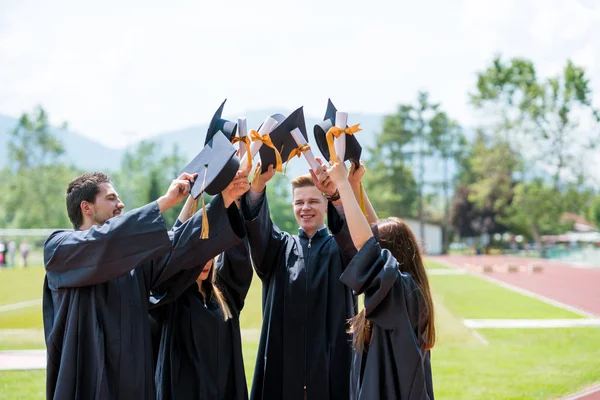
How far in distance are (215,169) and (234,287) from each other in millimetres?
1140

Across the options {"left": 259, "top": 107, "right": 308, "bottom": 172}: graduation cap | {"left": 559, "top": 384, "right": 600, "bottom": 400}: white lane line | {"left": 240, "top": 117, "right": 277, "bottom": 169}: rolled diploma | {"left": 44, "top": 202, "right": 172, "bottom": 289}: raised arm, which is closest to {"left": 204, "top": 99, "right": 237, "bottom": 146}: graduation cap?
{"left": 240, "top": 117, "right": 277, "bottom": 169}: rolled diploma

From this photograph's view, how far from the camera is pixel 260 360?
14.1 ft

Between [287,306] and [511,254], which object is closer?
[287,306]

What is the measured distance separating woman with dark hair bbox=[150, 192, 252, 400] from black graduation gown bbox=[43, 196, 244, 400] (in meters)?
0.43

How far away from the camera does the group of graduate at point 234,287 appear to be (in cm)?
328

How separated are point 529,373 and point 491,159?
173 feet

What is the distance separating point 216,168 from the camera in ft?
10.8

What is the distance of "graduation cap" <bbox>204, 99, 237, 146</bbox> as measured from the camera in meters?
3.67

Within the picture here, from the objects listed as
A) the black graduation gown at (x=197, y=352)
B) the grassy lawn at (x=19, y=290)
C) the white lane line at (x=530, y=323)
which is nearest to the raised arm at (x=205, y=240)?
the black graduation gown at (x=197, y=352)

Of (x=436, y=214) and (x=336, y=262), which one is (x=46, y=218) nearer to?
(x=436, y=214)

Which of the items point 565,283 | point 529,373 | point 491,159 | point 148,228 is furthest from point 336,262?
point 491,159

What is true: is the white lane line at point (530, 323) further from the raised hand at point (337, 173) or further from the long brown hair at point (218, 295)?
the raised hand at point (337, 173)

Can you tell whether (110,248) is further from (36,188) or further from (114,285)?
(36,188)

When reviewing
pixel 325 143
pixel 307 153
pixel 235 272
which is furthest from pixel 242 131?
pixel 235 272
